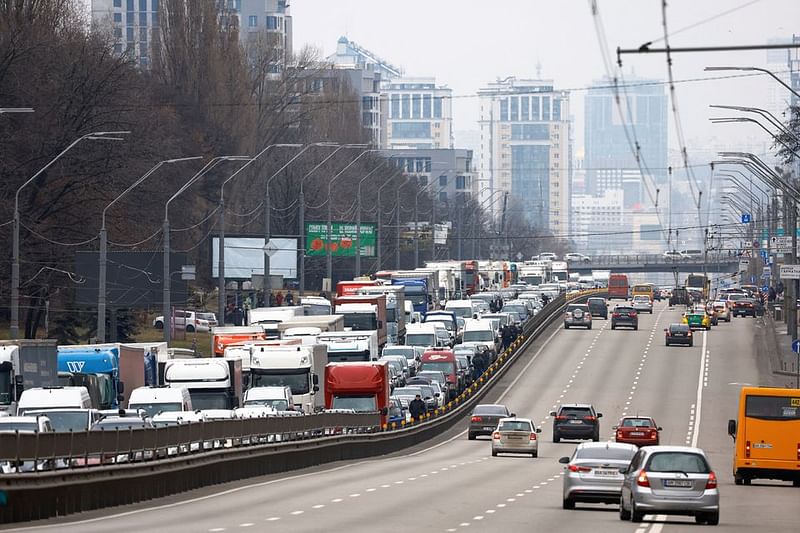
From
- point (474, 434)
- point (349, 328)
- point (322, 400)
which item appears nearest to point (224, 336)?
point (322, 400)

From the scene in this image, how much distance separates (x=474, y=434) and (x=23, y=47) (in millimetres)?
26066

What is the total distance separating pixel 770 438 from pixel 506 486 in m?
6.24

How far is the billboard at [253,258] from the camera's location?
99.8 metres

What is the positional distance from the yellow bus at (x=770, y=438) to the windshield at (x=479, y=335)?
161 ft

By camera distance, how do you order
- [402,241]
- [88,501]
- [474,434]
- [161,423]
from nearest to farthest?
1. [88,501]
2. [161,423]
3. [474,434]
4. [402,241]

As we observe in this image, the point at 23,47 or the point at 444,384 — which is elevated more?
the point at 23,47

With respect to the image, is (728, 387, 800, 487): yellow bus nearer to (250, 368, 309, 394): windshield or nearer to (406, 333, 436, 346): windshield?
(250, 368, 309, 394): windshield

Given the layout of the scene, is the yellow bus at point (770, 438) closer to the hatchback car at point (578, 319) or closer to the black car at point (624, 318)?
the hatchback car at point (578, 319)

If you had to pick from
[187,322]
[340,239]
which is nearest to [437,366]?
[187,322]

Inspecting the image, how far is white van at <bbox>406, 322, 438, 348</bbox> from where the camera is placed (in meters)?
82.5

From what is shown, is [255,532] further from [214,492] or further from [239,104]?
[239,104]

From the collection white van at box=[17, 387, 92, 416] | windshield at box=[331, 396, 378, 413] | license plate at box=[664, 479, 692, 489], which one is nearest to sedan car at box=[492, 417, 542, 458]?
windshield at box=[331, 396, 378, 413]

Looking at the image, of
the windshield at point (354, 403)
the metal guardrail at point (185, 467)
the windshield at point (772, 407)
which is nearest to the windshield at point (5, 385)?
the metal guardrail at point (185, 467)

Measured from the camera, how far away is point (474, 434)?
63094mm
